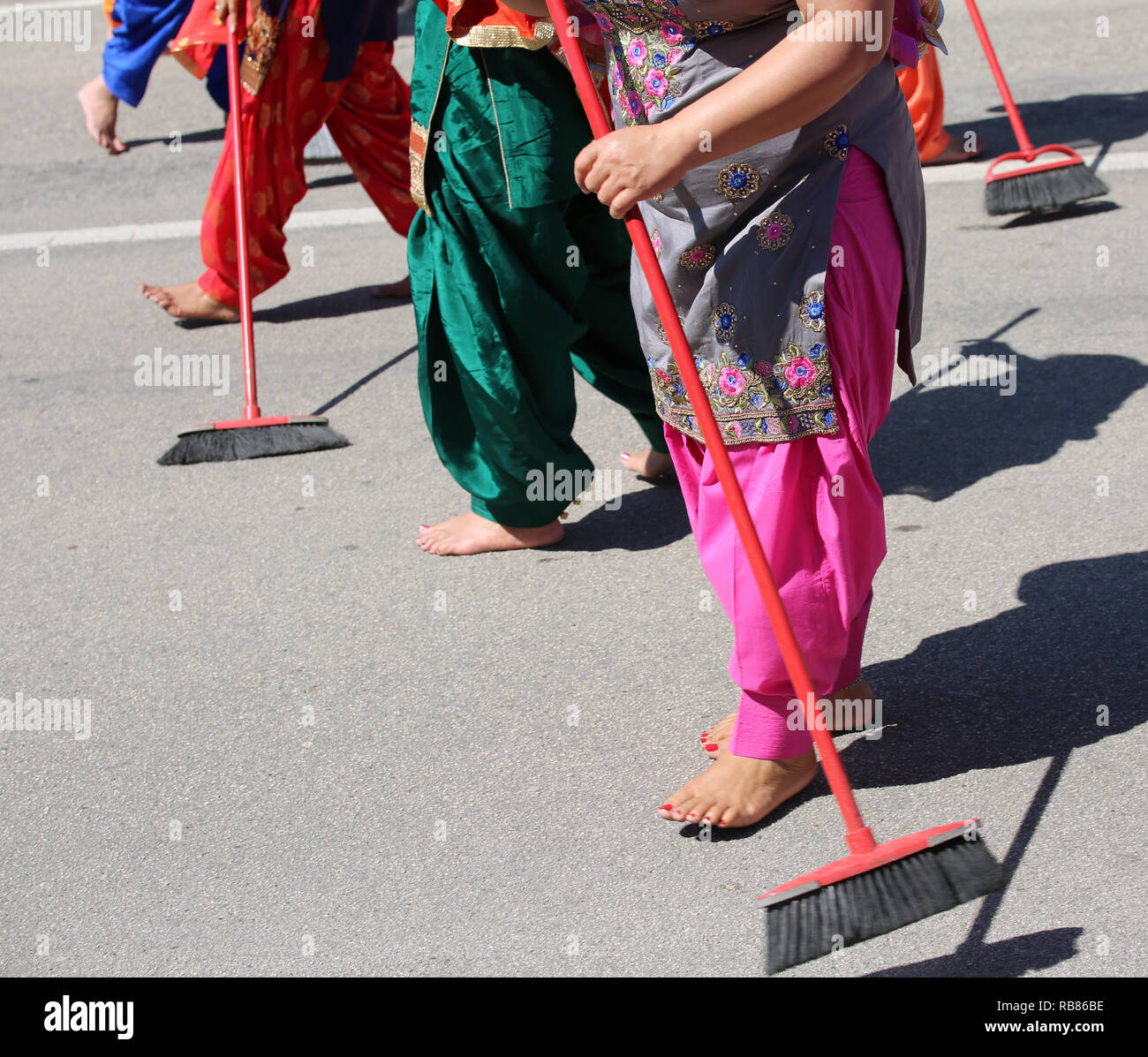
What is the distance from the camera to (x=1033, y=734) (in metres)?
2.57

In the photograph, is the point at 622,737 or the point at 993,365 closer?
the point at 622,737

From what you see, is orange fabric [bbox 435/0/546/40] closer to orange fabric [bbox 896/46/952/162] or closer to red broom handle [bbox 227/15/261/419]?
red broom handle [bbox 227/15/261/419]

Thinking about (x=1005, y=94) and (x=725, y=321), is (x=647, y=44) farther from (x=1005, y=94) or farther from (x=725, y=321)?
(x=1005, y=94)

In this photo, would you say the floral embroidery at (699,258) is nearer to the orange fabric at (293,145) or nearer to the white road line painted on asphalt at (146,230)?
the orange fabric at (293,145)

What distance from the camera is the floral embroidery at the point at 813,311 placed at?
86.0 inches

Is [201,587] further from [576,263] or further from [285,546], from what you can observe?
[576,263]

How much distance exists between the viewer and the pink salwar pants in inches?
87.4

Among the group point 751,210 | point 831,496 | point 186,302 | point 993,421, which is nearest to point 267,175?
point 186,302

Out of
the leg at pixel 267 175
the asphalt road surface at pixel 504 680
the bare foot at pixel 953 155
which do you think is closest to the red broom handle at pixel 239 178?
the leg at pixel 267 175

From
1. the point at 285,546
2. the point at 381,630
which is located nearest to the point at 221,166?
the point at 285,546

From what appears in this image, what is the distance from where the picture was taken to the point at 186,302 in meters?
5.26

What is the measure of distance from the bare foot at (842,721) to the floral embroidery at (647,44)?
3.57 ft

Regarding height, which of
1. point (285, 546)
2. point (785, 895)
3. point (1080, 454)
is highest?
point (785, 895)

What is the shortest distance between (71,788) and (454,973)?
3.19ft
